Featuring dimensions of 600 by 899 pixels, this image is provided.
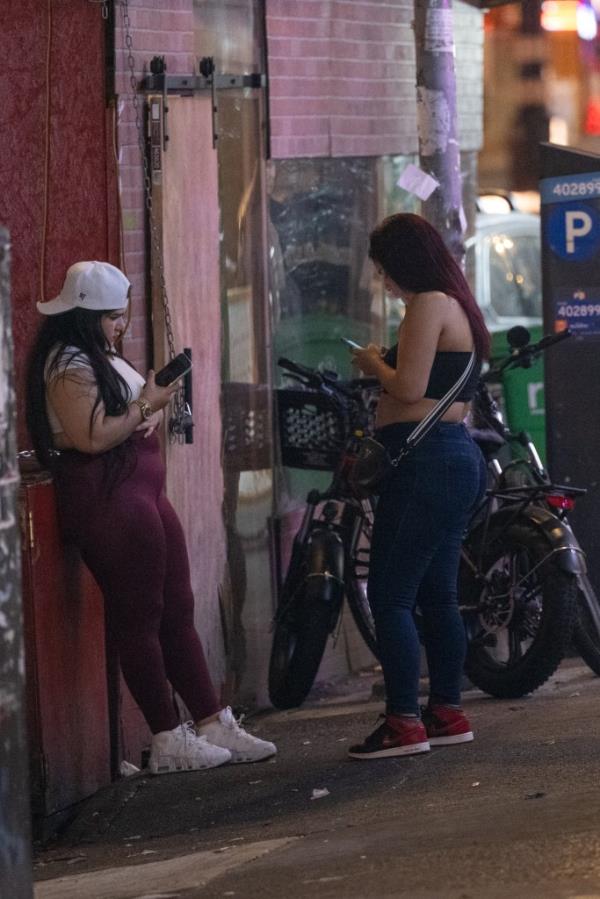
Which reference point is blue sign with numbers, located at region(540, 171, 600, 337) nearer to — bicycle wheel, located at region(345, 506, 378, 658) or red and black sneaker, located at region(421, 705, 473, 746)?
bicycle wheel, located at region(345, 506, 378, 658)

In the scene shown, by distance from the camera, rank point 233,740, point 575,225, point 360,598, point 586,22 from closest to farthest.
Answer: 1. point 233,740
2. point 360,598
3. point 575,225
4. point 586,22

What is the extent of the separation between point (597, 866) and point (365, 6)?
218 inches

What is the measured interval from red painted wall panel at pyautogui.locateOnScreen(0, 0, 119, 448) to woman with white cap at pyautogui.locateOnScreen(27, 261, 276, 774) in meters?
0.92

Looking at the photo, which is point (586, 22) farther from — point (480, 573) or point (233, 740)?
point (233, 740)

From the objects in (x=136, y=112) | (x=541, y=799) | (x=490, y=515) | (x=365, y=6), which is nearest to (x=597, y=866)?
(x=541, y=799)

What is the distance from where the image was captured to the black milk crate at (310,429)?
24.6 ft

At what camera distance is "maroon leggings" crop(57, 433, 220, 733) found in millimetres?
6055

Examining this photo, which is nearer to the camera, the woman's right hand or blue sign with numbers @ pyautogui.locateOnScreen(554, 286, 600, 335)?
the woman's right hand

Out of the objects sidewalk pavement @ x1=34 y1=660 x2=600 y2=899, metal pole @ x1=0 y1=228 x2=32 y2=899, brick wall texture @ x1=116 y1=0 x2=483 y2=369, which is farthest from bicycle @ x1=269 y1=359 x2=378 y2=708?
metal pole @ x1=0 y1=228 x2=32 y2=899

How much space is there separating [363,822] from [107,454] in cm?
157

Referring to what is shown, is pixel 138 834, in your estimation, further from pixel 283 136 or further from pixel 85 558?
pixel 283 136

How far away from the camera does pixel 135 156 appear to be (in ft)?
23.3

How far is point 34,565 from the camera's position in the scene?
5.94m

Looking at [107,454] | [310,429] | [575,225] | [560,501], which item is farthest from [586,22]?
[107,454]
